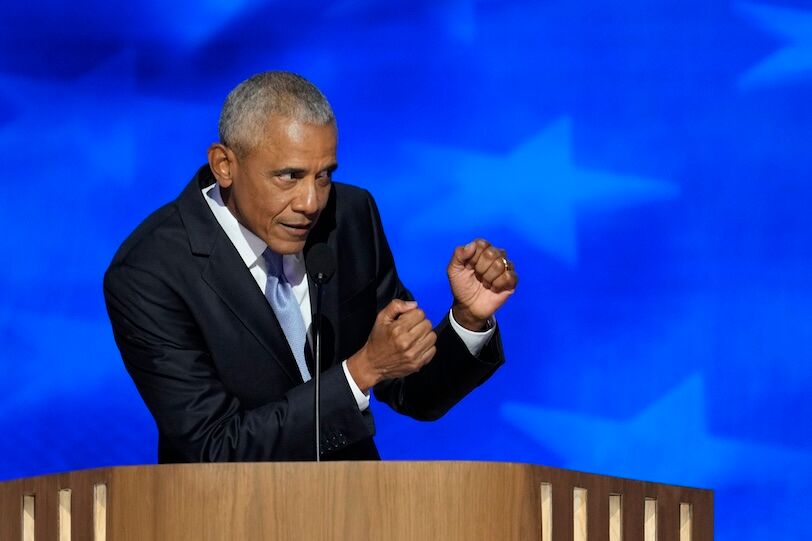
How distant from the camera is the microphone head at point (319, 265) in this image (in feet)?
7.80

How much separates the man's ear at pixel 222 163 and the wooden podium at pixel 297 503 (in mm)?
734

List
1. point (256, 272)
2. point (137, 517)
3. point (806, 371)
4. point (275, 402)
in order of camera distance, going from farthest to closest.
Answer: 1. point (806, 371)
2. point (256, 272)
3. point (275, 402)
4. point (137, 517)

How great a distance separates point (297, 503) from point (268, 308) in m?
0.69

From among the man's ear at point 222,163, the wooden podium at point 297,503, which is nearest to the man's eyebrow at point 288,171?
the man's ear at point 222,163

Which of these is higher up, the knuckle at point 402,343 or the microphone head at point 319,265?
the microphone head at point 319,265

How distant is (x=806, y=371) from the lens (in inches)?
140

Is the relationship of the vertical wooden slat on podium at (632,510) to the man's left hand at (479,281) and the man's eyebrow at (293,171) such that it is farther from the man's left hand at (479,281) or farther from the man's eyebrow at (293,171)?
the man's eyebrow at (293,171)

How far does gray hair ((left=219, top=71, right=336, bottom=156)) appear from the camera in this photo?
2.54 m

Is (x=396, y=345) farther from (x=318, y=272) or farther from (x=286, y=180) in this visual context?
(x=286, y=180)

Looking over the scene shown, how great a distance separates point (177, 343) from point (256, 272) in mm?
193

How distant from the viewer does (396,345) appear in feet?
7.79

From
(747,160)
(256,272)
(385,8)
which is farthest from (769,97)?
(256,272)

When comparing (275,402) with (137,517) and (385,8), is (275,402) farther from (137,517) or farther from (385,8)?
(385,8)

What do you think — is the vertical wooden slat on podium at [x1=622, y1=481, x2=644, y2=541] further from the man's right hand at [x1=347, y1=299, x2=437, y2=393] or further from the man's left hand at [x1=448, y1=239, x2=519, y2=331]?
the man's left hand at [x1=448, y1=239, x2=519, y2=331]
